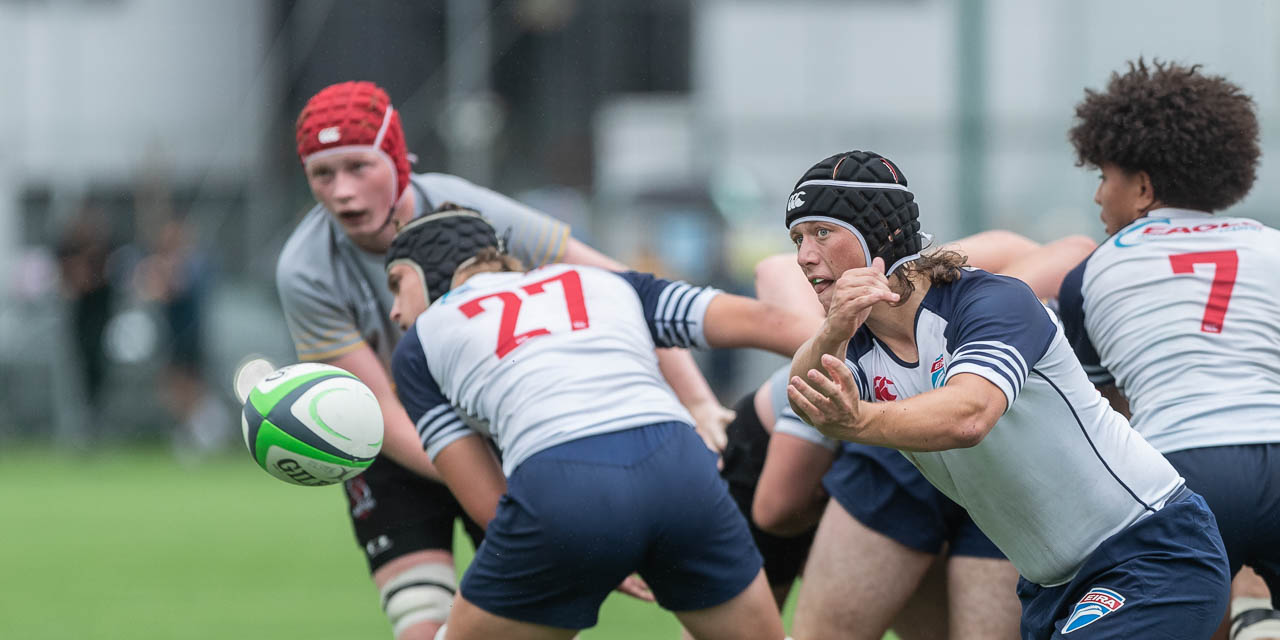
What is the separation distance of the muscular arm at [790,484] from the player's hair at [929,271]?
1.15 m

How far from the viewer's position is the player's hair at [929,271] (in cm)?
335

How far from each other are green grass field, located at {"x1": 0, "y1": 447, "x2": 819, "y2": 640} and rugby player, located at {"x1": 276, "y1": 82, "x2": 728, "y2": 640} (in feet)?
6.03

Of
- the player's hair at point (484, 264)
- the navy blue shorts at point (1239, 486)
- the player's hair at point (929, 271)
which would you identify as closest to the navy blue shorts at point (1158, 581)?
the navy blue shorts at point (1239, 486)

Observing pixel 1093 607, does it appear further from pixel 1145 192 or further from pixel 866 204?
pixel 1145 192

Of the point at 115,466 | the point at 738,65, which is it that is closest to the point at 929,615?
the point at 115,466

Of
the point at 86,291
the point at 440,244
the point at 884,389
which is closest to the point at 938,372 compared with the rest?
the point at 884,389

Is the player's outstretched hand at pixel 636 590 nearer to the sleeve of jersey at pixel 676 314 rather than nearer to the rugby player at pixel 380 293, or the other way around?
the rugby player at pixel 380 293

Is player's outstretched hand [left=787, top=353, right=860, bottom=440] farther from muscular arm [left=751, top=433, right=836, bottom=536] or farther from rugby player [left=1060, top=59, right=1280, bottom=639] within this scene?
muscular arm [left=751, top=433, right=836, bottom=536]

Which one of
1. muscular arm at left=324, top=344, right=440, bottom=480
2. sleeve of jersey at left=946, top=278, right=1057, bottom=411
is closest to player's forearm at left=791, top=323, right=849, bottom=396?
sleeve of jersey at left=946, top=278, right=1057, bottom=411

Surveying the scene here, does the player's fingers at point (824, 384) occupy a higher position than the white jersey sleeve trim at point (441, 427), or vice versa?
the player's fingers at point (824, 384)

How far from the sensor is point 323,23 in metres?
18.3

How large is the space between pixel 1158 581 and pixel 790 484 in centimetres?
132

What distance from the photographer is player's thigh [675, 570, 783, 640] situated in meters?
3.97

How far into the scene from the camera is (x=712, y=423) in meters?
4.75
